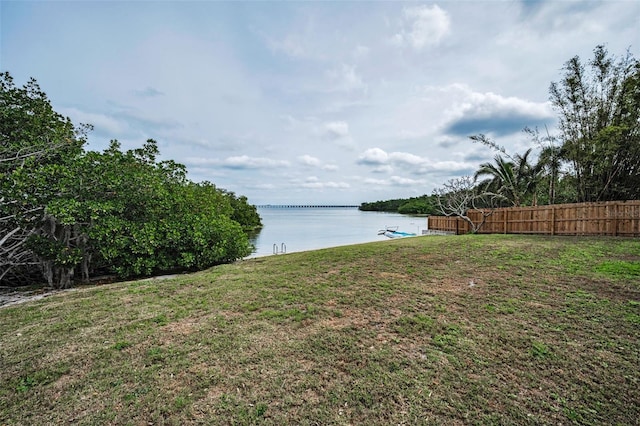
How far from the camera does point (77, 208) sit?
5586mm

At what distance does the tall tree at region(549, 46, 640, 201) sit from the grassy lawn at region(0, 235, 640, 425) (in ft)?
25.6

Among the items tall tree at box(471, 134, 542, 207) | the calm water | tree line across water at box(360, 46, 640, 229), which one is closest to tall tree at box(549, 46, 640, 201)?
tree line across water at box(360, 46, 640, 229)

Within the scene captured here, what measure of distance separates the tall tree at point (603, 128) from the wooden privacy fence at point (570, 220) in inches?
76.8

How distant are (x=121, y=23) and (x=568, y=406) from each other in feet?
36.7

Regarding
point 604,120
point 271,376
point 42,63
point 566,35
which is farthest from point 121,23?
point 604,120

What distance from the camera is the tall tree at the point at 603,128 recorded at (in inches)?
380

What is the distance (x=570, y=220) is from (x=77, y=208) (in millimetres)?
14933

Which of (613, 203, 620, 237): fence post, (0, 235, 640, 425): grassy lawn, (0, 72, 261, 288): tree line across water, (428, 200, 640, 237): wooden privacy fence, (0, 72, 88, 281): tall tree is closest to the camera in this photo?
(0, 235, 640, 425): grassy lawn

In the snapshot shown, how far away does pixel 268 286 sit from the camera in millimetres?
5043

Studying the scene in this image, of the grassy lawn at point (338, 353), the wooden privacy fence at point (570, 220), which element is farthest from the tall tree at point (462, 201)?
the grassy lawn at point (338, 353)

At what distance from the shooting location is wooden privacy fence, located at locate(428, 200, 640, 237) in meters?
9.19

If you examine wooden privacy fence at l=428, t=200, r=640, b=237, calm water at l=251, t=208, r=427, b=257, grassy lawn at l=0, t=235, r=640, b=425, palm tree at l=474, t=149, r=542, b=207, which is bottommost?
calm water at l=251, t=208, r=427, b=257

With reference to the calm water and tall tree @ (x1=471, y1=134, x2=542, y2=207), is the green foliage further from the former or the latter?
tall tree @ (x1=471, y1=134, x2=542, y2=207)

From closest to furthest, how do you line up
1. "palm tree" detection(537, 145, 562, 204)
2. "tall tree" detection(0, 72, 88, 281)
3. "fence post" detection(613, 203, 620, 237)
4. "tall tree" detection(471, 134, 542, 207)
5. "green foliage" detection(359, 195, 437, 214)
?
"tall tree" detection(0, 72, 88, 281) → "fence post" detection(613, 203, 620, 237) → "palm tree" detection(537, 145, 562, 204) → "tall tree" detection(471, 134, 542, 207) → "green foliage" detection(359, 195, 437, 214)
